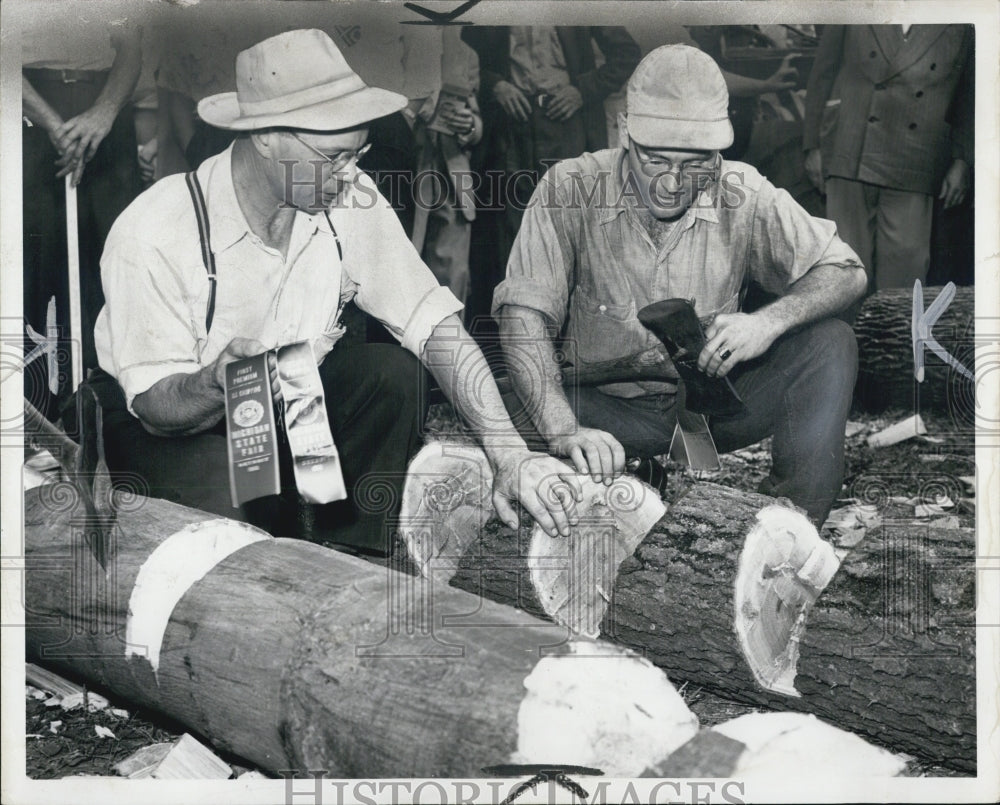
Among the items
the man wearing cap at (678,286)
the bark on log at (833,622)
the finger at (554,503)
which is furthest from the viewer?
the man wearing cap at (678,286)

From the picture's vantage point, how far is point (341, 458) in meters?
4.60

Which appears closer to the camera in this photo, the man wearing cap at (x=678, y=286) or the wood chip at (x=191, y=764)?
the wood chip at (x=191, y=764)

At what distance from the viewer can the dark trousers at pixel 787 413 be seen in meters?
4.65

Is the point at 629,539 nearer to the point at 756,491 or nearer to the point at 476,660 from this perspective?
the point at 756,491

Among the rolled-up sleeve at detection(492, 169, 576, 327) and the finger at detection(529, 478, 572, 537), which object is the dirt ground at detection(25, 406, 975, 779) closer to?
the finger at detection(529, 478, 572, 537)

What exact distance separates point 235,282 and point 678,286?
6.21ft

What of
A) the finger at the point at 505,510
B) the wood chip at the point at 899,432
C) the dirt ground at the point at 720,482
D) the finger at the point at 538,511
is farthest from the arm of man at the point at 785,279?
the finger at the point at 505,510

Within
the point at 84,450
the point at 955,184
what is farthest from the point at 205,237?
the point at 955,184

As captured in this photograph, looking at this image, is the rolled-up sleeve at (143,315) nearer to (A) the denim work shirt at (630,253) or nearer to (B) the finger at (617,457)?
(A) the denim work shirt at (630,253)

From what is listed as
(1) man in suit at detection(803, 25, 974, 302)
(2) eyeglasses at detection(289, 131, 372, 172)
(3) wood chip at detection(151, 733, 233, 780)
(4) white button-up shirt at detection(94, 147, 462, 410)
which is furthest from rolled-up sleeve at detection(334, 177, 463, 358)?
(3) wood chip at detection(151, 733, 233, 780)

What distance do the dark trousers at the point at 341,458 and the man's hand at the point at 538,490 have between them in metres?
0.41

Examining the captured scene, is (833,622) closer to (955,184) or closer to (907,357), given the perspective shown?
(907,357)

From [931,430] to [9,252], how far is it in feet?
13.2

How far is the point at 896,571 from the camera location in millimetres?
4523
